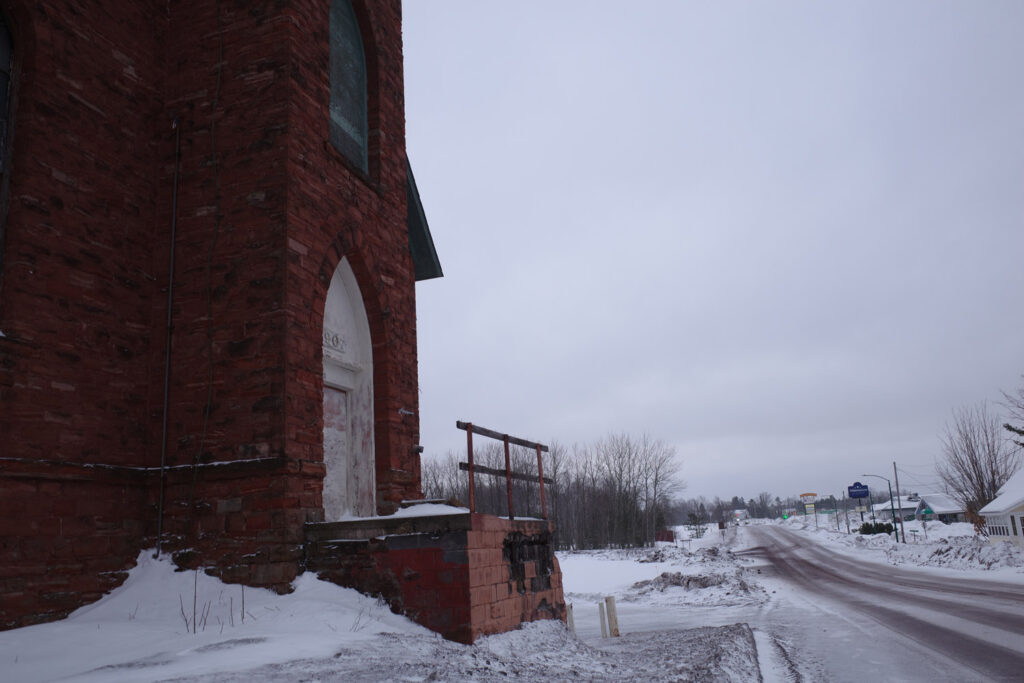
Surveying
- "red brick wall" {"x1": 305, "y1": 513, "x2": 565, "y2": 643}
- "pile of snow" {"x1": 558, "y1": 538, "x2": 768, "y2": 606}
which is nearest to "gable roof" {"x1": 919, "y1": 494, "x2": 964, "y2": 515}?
"pile of snow" {"x1": 558, "y1": 538, "x2": 768, "y2": 606}

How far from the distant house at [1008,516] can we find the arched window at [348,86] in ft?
115

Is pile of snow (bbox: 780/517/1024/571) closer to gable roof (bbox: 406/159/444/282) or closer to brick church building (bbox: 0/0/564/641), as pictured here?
gable roof (bbox: 406/159/444/282)

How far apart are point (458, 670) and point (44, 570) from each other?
4.55 m

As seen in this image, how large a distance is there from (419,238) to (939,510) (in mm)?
101976

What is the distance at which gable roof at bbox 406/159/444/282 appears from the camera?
13.8 meters

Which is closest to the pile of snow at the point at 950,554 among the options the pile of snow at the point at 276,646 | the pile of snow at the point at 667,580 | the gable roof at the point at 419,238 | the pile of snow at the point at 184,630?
the pile of snow at the point at 667,580

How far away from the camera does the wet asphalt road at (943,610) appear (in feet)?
30.1

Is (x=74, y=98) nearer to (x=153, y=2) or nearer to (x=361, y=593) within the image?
(x=153, y=2)

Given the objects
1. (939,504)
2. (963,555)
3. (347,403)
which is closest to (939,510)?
(939,504)

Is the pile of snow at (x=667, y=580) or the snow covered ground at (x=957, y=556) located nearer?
the pile of snow at (x=667, y=580)

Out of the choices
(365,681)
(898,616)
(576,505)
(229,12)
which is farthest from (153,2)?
(576,505)

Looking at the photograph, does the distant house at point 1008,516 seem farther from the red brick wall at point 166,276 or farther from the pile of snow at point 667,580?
the red brick wall at point 166,276

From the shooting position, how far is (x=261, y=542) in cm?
788

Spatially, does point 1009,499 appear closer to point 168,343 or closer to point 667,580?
point 667,580
